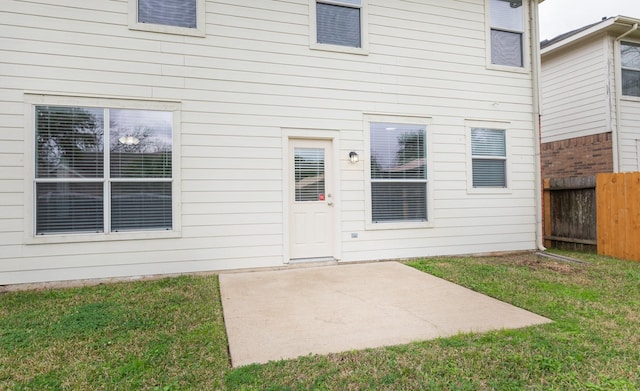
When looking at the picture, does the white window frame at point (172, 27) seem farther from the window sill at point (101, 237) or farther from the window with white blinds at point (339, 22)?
the window sill at point (101, 237)

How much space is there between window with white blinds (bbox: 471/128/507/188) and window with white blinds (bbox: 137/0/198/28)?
5157 millimetres

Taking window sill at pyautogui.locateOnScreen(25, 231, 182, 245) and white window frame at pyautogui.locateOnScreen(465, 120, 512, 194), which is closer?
window sill at pyautogui.locateOnScreen(25, 231, 182, 245)

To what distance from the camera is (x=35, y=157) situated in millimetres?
4516

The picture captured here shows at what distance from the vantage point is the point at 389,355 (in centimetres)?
257

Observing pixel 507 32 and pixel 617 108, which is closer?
pixel 507 32

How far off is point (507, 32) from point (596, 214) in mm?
3915

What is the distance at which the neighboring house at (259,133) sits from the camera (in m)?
4.57

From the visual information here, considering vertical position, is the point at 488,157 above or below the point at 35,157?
above

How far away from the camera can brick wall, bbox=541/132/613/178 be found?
8520 mm

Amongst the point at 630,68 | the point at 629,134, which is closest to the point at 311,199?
the point at 629,134

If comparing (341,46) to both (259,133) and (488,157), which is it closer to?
(259,133)

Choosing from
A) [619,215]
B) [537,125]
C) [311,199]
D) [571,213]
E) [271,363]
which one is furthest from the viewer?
[571,213]

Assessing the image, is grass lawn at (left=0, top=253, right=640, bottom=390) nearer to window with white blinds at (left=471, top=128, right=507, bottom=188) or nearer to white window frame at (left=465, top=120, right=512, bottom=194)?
white window frame at (left=465, top=120, right=512, bottom=194)

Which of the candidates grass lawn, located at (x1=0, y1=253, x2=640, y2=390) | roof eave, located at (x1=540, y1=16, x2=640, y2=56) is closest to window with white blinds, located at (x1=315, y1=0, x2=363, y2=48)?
grass lawn, located at (x1=0, y1=253, x2=640, y2=390)
